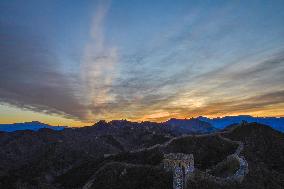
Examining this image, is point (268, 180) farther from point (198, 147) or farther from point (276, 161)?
point (198, 147)

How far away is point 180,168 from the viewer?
169 feet

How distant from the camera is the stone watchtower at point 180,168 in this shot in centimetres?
4997

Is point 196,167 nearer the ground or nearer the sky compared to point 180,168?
nearer the ground

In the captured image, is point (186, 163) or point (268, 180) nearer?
point (186, 163)

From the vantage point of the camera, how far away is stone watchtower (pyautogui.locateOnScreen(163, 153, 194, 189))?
50.0 meters

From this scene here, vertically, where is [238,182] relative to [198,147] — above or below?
below

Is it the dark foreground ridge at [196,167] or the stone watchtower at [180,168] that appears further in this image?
the dark foreground ridge at [196,167]

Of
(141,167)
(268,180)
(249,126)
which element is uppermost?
(249,126)

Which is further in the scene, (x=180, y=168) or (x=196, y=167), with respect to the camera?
(x=196, y=167)

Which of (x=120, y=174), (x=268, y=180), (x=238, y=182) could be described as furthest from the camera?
(x=120, y=174)

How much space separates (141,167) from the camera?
70.9 m

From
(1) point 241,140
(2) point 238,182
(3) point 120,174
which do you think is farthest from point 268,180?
(1) point 241,140

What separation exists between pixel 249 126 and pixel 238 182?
2663 inches

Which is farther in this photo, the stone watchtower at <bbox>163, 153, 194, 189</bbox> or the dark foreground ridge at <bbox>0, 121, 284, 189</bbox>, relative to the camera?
the dark foreground ridge at <bbox>0, 121, 284, 189</bbox>
